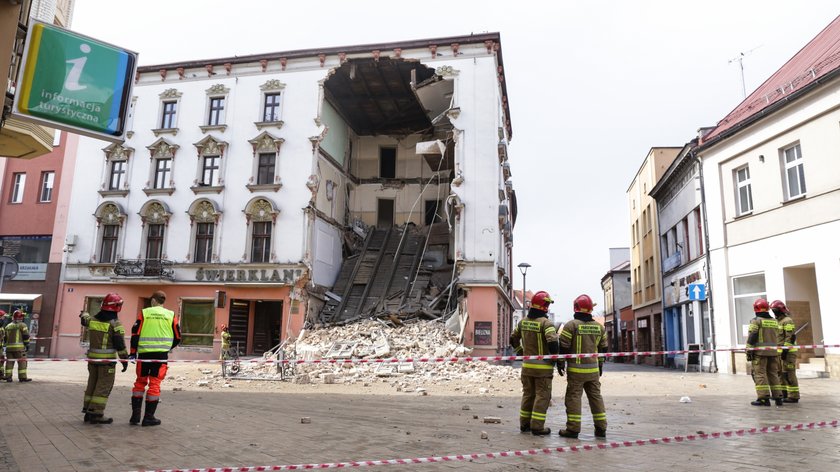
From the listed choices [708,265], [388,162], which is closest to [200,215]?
[388,162]

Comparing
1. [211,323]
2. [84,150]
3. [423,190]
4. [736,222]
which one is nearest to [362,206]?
[423,190]

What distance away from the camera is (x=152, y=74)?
28.8 metres

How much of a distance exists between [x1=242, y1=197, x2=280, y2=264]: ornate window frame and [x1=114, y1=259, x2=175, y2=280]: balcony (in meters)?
3.76

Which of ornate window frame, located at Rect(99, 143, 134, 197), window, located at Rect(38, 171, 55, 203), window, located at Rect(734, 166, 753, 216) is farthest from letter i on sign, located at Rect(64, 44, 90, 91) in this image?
window, located at Rect(38, 171, 55, 203)

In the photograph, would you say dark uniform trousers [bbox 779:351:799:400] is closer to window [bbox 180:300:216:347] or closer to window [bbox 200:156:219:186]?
window [bbox 180:300:216:347]

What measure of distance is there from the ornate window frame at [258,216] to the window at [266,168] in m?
1.03

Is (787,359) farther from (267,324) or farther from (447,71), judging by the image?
(267,324)

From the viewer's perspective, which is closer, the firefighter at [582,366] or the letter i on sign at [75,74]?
the letter i on sign at [75,74]

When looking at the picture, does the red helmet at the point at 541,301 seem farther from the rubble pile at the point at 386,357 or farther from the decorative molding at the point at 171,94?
the decorative molding at the point at 171,94

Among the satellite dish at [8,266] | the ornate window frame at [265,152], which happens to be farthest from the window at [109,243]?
the satellite dish at [8,266]

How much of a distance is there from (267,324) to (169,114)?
11.7 metres

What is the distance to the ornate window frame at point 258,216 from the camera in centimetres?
2594

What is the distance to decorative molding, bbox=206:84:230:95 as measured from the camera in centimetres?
2788

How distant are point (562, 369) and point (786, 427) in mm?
3177
